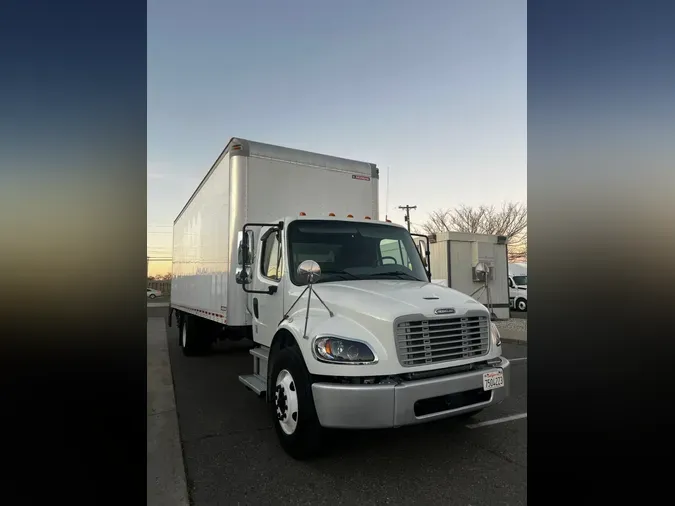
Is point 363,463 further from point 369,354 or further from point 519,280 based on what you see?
point 519,280

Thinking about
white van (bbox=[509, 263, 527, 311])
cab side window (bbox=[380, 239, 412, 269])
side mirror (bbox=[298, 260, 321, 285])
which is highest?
cab side window (bbox=[380, 239, 412, 269])

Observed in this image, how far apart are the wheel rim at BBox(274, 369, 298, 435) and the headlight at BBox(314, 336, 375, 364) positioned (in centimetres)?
50

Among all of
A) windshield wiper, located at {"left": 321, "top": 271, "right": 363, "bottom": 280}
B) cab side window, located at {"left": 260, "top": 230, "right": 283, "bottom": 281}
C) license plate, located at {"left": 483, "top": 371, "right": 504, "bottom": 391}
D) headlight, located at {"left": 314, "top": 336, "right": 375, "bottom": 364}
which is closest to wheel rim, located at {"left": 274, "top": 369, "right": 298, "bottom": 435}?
headlight, located at {"left": 314, "top": 336, "right": 375, "bottom": 364}

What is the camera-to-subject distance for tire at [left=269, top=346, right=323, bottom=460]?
3.58 metres

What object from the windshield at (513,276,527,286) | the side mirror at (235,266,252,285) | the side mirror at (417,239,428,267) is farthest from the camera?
the windshield at (513,276,527,286)

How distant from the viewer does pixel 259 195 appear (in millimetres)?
6121

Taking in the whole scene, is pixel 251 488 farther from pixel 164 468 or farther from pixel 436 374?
pixel 436 374

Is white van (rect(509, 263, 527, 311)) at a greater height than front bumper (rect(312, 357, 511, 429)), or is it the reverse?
front bumper (rect(312, 357, 511, 429))

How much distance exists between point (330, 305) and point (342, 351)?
2.04 ft

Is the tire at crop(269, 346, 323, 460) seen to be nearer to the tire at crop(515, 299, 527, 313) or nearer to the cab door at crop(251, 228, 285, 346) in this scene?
the cab door at crop(251, 228, 285, 346)

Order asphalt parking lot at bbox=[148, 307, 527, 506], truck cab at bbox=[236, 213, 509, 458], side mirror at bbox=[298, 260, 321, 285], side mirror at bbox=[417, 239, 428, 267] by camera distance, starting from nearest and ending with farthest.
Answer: asphalt parking lot at bbox=[148, 307, 527, 506], truck cab at bbox=[236, 213, 509, 458], side mirror at bbox=[298, 260, 321, 285], side mirror at bbox=[417, 239, 428, 267]
